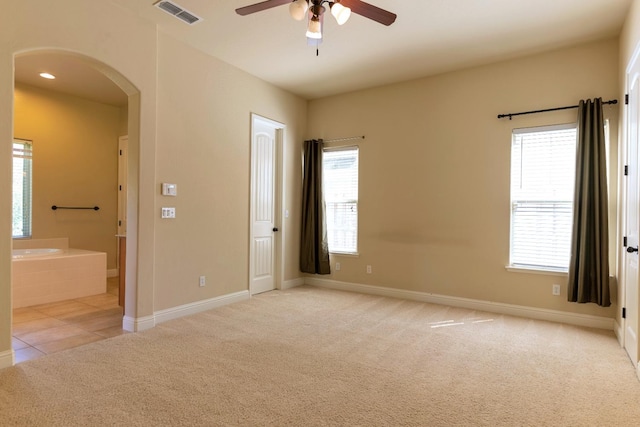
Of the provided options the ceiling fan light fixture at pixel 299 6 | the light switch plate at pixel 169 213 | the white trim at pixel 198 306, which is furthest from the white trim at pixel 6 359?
the ceiling fan light fixture at pixel 299 6

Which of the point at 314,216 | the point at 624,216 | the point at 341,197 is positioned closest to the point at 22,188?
the point at 314,216

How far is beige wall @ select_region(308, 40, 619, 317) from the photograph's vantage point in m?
4.07

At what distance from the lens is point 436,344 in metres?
3.34

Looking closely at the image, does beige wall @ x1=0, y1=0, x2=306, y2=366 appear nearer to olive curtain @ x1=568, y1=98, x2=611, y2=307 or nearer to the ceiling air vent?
the ceiling air vent

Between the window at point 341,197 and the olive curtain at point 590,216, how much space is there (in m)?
2.74

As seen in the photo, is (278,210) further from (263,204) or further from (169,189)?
(169,189)

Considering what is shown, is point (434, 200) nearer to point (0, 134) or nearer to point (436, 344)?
point (436, 344)

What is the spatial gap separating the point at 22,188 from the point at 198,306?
11.7 feet

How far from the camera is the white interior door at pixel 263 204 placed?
16.8 feet

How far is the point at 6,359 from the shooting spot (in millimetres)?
2701

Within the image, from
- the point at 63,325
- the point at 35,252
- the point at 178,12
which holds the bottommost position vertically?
the point at 63,325

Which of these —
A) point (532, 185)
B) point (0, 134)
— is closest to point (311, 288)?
point (532, 185)

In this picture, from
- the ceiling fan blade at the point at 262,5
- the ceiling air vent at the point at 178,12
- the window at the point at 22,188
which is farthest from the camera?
the window at the point at 22,188

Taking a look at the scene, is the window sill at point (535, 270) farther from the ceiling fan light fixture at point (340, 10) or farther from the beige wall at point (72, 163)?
the beige wall at point (72, 163)
